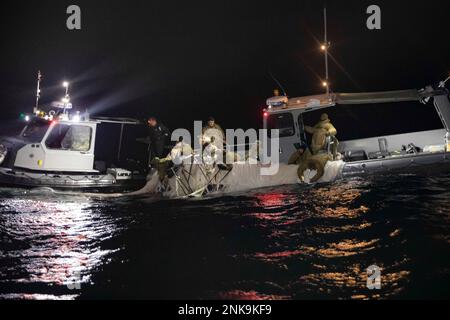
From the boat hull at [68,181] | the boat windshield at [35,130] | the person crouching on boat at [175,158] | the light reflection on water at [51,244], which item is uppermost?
the boat windshield at [35,130]

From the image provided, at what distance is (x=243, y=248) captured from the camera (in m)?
4.72

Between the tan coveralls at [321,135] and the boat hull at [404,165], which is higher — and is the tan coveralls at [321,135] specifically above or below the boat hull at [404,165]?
above

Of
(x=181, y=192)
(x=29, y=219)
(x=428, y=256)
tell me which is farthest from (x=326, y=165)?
(x=29, y=219)

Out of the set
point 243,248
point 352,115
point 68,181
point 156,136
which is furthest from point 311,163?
point 68,181

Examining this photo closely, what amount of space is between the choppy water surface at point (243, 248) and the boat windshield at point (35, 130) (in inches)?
189

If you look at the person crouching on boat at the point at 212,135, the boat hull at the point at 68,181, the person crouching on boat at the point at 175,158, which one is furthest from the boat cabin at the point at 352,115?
the boat hull at the point at 68,181

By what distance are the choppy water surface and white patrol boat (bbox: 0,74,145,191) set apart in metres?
3.39

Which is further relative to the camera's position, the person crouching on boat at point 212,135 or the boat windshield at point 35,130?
the boat windshield at point 35,130

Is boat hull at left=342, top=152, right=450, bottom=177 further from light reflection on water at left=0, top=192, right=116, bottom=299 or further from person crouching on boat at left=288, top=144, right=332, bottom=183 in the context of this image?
light reflection on water at left=0, top=192, right=116, bottom=299

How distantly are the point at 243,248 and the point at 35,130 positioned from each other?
1095 centimetres

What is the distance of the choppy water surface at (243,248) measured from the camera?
11.5 feet

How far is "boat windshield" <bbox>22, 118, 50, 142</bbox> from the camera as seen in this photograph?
12.4 m

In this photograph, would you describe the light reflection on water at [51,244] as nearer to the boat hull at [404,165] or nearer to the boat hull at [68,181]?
the boat hull at [68,181]
